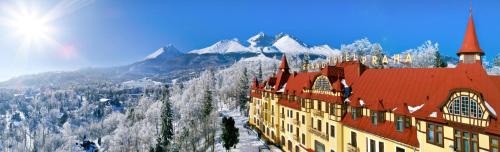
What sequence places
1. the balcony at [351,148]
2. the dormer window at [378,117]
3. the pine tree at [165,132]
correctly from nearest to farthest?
1. the dormer window at [378,117]
2. the balcony at [351,148]
3. the pine tree at [165,132]

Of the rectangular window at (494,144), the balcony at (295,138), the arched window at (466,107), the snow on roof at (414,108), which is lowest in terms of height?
the balcony at (295,138)

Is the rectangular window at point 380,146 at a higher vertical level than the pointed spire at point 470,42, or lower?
lower

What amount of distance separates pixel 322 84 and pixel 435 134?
18536 millimetres

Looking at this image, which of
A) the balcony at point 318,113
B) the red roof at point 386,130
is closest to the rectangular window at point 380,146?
the red roof at point 386,130

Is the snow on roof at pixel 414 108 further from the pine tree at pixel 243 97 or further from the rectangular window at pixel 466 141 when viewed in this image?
the pine tree at pixel 243 97

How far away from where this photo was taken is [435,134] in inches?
1019

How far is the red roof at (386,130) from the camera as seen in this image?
28953 mm

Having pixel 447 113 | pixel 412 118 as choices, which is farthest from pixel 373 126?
pixel 447 113

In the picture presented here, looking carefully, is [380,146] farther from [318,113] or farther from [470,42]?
[318,113]

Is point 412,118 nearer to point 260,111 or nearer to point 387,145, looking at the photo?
point 387,145

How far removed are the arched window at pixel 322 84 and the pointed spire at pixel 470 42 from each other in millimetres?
15713

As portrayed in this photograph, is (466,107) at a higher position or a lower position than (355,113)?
higher

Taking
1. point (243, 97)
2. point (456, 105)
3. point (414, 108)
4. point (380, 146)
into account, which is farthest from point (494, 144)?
point (243, 97)

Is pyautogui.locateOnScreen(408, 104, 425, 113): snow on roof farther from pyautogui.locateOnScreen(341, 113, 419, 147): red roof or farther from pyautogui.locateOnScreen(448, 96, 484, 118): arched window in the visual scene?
pyautogui.locateOnScreen(448, 96, 484, 118): arched window
